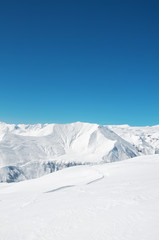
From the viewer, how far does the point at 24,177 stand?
167 meters

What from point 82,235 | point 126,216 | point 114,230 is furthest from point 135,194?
point 82,235

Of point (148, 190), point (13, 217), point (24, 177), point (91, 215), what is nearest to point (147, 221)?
point (91, 215)

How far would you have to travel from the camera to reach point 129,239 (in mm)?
8727

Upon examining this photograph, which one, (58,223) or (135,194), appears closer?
(58,223)

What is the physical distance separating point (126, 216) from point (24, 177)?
553ft

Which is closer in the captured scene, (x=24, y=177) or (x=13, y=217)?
(x=13, y=217)

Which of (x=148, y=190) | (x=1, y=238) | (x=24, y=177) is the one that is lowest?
(x=24, y=177)

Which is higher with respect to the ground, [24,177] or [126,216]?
[126,216]

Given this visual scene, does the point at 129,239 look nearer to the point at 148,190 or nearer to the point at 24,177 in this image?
the point at 148,190

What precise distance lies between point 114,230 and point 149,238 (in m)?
1.71

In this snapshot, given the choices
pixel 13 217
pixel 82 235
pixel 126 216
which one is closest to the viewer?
pixel 82 235

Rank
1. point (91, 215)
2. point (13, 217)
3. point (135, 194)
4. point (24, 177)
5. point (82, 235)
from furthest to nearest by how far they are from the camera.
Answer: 1. point (24, 177)
2. point (135, 194)
3. point (13, 217)
4. point (91, 215)
5. point (82, 235)

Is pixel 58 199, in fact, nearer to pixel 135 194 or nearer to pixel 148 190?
pixel 135 194

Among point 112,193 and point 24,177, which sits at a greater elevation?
point 112,193
